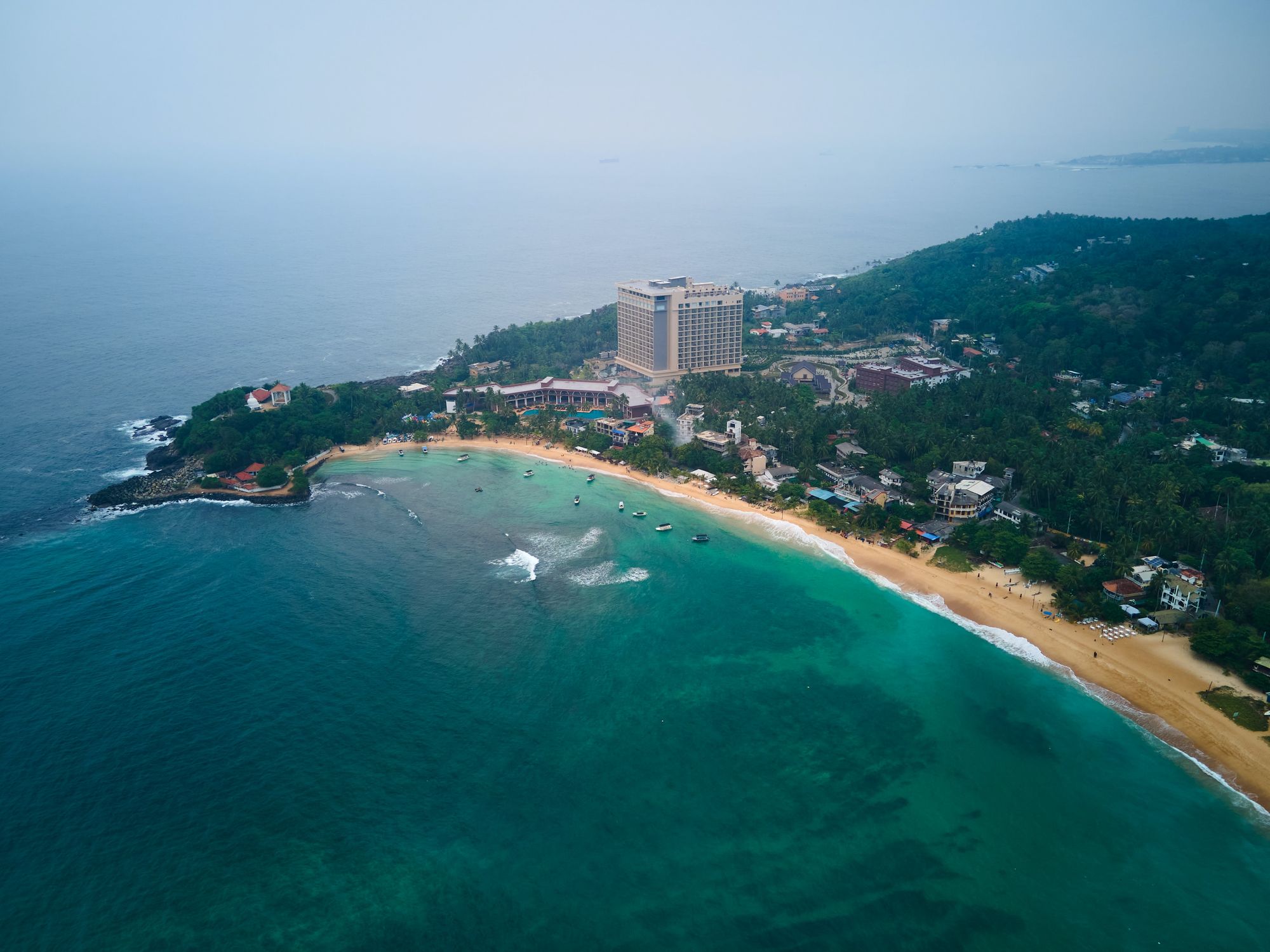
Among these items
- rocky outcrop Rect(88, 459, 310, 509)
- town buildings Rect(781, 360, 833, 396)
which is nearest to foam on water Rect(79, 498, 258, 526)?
rocky outcrop Rect(88, 459, 310, 509)

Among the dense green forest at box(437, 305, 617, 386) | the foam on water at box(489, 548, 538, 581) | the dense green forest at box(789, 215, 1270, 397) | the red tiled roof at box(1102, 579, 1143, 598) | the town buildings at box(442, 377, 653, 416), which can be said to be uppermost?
the dense green forest at box(789, 215, 1270, 397)

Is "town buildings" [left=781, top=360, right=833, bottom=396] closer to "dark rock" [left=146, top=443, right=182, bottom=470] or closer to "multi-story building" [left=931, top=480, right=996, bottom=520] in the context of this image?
"multi-story building" [left=931, top=480, right=996, bottom=520]

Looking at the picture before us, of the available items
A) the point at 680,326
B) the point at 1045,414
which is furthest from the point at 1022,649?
the point at 680,326

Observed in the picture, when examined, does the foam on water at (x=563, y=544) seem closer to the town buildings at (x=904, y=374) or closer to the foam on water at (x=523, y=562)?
the foam on water at (x=523, y=562)

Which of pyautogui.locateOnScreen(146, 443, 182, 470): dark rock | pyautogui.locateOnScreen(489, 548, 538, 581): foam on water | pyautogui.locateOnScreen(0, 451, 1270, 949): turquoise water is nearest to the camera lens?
pyautogui.locateOnScreen(0, 451, 1270, 949): turquoise water

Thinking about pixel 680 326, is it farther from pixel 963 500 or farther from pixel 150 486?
pixel 150 486

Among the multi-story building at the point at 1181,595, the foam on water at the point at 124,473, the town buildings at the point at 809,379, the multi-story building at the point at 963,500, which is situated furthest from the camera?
the town buildings at the point at 809,379

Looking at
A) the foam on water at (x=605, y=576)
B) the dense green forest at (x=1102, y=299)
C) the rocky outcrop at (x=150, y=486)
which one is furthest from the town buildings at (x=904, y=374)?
the rocky outcrop at (x=150, y=486)
